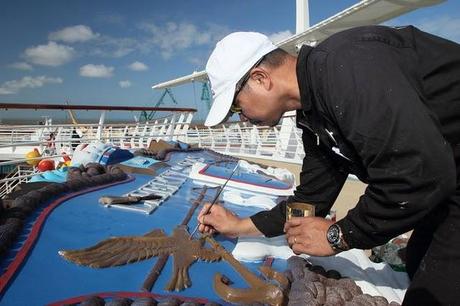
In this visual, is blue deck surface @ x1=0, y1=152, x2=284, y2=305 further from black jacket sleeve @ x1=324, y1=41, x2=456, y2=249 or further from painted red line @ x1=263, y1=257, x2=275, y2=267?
black jacket sleeve @ x1=324, y1=41, x2=456, y2=249

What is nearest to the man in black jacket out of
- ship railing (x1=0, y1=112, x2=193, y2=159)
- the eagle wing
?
the eagle wing

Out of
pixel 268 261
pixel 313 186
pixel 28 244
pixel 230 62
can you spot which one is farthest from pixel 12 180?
pixel 230 62

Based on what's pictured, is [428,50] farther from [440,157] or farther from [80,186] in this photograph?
[80,186]

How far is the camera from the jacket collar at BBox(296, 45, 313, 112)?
1.27 meters

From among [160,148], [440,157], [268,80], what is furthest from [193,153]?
[440,157]

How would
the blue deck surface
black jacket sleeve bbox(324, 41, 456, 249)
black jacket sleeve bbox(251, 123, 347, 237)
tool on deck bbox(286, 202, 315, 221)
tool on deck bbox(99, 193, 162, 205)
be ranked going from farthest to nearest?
tool on deck bbox(99, 193, 162, 205) → black jacket sleeve bbox(251, 123, 347, 237) → tool on deck bbox(286, 202, 315, 221) → the blue deck surface → black jacket sleeve bbox(324, 41, 456, 249)

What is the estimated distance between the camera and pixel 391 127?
106 cm

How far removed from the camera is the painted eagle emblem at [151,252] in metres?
1.70

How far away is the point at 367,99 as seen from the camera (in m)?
1.07

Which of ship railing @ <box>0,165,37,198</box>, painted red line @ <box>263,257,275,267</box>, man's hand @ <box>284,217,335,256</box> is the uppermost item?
man's hand @ <box>284,217,335,256</box>

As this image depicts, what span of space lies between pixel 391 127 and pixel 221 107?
645 millimetres

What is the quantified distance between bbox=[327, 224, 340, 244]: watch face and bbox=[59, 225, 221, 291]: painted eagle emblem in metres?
0.64

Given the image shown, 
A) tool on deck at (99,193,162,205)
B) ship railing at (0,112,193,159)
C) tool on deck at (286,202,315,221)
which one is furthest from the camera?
ship railing at (0,112,193,159)

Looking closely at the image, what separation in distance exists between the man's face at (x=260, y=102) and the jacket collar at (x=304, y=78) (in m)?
0.11
